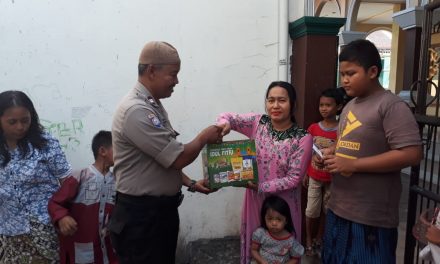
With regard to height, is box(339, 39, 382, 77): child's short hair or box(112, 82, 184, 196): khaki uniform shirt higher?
box(339, 39, 382, 77): child's short hair

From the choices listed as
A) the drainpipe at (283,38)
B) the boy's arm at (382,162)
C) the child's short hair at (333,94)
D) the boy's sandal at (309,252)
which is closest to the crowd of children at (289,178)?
the boy's arm at (382,162)

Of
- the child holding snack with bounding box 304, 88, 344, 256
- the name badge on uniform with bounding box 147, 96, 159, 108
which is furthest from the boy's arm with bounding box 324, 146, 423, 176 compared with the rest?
the child holding snack with bounding box 304, 88, 344, 256

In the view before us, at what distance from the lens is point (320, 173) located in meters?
3.45

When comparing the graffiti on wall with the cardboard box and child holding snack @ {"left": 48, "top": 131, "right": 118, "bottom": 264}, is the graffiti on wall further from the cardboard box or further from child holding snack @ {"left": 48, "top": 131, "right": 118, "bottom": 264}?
the cardboard box

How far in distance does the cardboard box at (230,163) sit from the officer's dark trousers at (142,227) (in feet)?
0.91

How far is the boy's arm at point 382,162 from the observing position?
1.78 m

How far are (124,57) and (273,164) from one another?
1717 millimetres

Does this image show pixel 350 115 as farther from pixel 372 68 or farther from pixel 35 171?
pixel 35 171

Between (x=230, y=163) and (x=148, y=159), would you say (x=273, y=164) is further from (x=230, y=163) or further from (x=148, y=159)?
(x=148, y=159)

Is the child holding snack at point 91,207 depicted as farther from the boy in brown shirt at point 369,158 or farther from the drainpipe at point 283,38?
the drainpipe at point 283,38

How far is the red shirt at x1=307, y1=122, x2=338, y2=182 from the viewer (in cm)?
342

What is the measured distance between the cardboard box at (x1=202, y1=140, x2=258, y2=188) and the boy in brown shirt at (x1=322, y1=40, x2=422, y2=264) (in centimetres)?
45

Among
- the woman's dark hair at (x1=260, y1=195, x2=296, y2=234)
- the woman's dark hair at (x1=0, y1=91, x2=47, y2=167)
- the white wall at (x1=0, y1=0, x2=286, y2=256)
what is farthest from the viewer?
the white wall at (x1=0, y1=0, x2=286, y2=256)

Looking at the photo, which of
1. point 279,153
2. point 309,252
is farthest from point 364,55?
point 309,252
